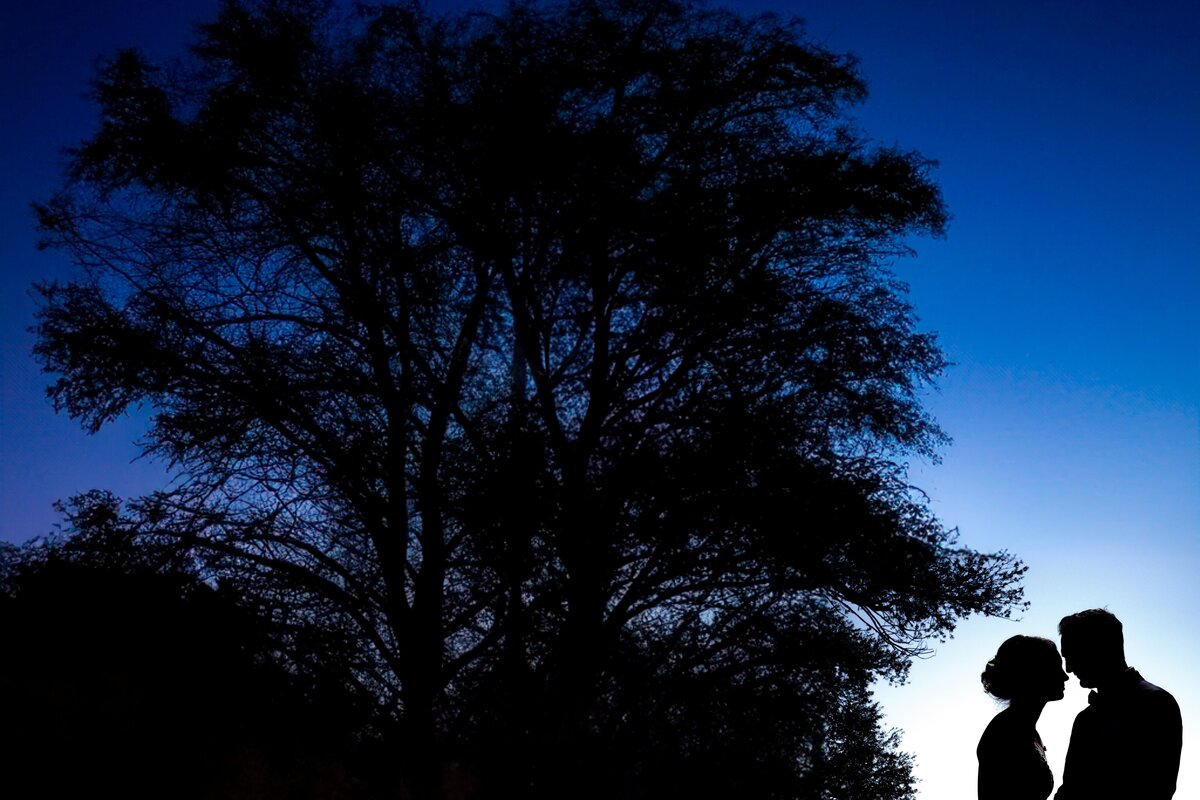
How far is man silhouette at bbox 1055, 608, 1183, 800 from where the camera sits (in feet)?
15.3

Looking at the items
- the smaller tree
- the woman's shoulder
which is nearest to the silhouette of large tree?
the smaller tree

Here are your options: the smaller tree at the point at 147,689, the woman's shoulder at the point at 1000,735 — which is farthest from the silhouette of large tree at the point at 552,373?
the woman's shoulder at the point at 1000,735

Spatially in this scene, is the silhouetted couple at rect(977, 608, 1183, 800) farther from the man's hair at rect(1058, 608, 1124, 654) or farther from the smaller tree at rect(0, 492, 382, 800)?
the smaller tree at rect(0, 492, 382, 800)

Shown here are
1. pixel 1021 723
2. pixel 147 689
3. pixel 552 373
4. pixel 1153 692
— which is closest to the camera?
pixel 1153 692

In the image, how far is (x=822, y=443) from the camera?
13008mm

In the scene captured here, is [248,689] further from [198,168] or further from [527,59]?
[527,59]

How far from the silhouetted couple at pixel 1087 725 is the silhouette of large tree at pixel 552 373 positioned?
6440mm

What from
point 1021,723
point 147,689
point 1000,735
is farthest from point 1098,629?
point 147,689

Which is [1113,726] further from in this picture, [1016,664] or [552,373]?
[552,373]

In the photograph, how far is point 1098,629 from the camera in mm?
4887

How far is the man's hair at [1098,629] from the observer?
486cm

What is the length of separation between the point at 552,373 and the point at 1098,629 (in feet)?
32.5

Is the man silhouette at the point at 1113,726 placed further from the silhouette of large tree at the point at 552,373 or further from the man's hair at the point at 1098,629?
the silhouette of large tree at the point at 552,373

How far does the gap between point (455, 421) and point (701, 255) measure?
13.9ft
